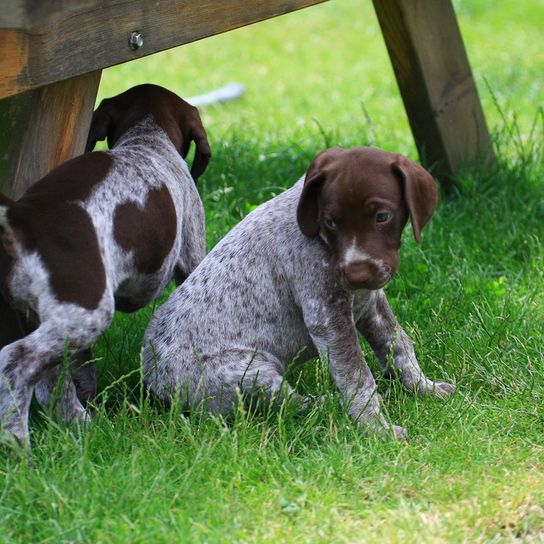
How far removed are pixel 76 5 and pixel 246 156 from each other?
11.2ft

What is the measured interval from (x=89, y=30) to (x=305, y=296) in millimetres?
1430

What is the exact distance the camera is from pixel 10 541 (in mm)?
3590

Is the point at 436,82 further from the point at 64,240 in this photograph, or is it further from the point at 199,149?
the point at 64,240

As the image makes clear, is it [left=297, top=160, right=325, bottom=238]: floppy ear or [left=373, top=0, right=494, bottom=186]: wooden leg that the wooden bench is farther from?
[left=373, top=0, right=494, bottom=186]: wooden leg

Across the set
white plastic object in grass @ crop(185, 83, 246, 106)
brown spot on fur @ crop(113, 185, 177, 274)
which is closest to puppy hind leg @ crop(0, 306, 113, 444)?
brown spot on fur @ crop(113, 185, 177, 274)

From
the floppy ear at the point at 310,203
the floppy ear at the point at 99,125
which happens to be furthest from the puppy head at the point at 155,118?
the floppy ear at the point at 310,203

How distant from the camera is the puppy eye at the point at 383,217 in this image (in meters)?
4.29

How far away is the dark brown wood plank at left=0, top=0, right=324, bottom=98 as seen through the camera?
4285 mm

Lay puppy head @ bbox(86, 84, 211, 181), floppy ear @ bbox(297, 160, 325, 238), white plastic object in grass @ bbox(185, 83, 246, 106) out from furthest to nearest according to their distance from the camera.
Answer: white plastic object in grass @ bbox(185, 83, 246, 106)
puppy head @ bbox(86, 84, 211, 181)
floppy ear @ bbox(297, 160, 325, 238)

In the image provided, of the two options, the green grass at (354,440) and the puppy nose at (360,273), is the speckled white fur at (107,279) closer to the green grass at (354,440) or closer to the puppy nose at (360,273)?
the green grass at (354,440)

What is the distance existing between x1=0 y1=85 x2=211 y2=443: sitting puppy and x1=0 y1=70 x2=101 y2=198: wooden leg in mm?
225

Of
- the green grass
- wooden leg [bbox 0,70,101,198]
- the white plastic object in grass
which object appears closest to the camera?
the green grass

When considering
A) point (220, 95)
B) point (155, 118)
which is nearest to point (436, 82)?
point (155, 118)

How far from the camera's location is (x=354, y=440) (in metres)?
4.37
